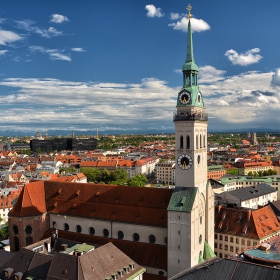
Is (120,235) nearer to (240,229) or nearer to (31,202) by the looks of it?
(31,202)

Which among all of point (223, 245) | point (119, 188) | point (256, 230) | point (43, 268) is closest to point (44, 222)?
point (119, 188)

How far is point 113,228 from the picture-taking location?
202ft

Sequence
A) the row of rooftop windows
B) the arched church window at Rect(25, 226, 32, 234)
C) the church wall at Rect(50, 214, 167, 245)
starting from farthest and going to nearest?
the arched church window at Rect(25, 226, 32, 234) < the row of rooftop windows < the church wall at Rect(50, 214, 167, 245)

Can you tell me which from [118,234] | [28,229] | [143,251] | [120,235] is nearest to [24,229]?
[28,229]

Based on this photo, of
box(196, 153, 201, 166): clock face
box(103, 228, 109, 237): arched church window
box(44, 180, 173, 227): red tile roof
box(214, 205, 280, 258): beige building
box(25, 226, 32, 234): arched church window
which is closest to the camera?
box(196, 153, 201, 166): clock face

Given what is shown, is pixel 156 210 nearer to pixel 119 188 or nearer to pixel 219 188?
pixel 119 188

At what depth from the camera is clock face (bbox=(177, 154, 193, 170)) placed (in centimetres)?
5591

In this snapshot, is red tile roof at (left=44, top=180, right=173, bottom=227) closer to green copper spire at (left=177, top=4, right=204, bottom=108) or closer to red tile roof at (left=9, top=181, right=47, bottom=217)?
red tile roof at (left=9, top=181, right=47, bottom=217)

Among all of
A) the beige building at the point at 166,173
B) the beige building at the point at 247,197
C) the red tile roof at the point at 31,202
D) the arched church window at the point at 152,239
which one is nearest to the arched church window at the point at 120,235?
the arched church window at the point at 152,239

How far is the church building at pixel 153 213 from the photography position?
55.0 m

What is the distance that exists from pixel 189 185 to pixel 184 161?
4037 millimetres

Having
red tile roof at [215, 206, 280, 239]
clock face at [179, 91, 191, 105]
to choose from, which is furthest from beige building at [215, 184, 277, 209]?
clock face at [179, 91, 191, 105]

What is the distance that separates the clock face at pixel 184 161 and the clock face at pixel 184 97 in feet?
29.9

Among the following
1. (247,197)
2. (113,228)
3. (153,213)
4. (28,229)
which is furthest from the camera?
(247,197)
